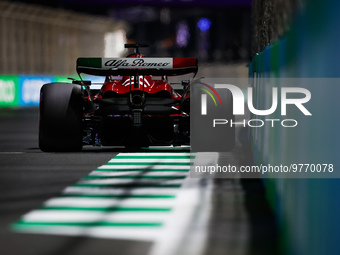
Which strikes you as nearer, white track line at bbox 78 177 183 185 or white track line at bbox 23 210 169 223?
white track line at bbox 23 210 169 223

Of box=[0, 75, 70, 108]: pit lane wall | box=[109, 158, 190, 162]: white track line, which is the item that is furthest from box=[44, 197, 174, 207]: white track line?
box=[0, 75, 70, 108]: pit lane wall

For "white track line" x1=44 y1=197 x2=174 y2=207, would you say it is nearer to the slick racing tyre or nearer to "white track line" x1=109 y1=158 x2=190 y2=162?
"white track line" x1=109 y1=158 x2=190 y2=162

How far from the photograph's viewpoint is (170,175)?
396 inches

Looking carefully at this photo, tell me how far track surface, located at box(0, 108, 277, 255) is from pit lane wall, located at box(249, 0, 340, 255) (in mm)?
363

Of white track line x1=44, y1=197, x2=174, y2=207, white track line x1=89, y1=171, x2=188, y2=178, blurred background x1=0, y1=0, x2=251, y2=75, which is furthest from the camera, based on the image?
blurred background x1=0, y1=0, x2=251, y2=75

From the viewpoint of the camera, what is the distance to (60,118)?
41.0 ft

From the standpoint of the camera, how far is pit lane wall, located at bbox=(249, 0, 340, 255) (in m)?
4.09

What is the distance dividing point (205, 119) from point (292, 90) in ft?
23.8

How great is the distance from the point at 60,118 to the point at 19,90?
21.6 m

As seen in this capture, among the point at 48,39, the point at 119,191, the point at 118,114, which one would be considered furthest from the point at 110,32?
the point at 119,191

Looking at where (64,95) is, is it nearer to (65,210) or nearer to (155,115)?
(155,115)

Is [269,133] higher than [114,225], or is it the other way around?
[269,133]

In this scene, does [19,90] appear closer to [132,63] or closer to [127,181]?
[132,63]

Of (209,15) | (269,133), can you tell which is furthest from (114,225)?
(209,15)
